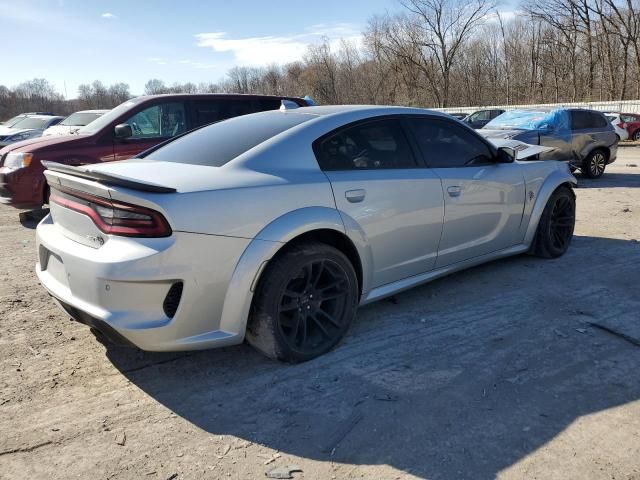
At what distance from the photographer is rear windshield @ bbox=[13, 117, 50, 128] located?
17.0 meters

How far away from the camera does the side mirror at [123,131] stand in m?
7.50

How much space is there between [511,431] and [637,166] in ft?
49.9

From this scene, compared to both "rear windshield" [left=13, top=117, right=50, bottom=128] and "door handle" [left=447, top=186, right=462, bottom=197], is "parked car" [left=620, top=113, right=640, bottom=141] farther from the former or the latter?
"rear windshield" [left=13, top=117, right=50, bottom=128]

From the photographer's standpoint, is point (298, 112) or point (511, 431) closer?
point (511, 431)

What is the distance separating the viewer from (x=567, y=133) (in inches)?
444

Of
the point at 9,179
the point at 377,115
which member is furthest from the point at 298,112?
the point at 9,179

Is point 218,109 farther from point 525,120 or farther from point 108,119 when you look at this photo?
point 525,120

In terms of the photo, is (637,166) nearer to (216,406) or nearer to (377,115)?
(377,115)

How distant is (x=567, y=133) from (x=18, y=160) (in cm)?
1046

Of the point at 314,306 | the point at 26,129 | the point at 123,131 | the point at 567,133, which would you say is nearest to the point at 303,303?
the point at 314,306

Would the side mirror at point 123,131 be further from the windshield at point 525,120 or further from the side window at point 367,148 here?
the windshield at point 525,120

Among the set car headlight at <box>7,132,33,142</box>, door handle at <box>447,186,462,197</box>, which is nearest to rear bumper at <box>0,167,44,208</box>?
door handle at <box>447,186,462,197</box>

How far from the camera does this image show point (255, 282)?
2.96m

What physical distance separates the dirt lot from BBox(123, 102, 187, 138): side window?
413 centimetres
